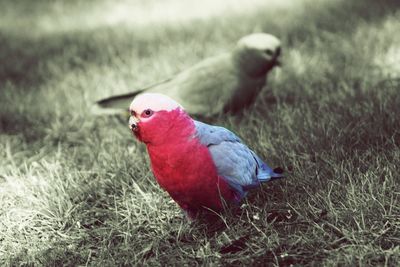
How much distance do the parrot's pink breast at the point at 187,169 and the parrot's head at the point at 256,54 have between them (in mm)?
1319

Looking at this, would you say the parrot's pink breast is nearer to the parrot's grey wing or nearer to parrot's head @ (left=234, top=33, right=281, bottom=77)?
the parrot's grey wing

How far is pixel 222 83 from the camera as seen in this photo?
314 centimetres

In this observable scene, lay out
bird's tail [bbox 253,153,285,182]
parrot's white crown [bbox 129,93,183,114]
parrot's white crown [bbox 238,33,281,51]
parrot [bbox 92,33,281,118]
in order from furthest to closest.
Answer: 1. parrot's white crown [bbox 238,33,281,51]
2. parrot [bbox 92,33,281,118]
3. bird's tail [bbox 253,153,285,182]
4. parrot's white crown [bbox 129,93,183,114]

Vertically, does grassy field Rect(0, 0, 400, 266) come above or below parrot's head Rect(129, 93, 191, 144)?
below

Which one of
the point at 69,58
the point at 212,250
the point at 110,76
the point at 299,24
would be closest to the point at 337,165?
the point at 212,250

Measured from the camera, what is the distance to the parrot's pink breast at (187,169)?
6.19 feet

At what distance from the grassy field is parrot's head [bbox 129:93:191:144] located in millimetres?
428

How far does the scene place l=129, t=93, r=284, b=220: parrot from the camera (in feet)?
6.17

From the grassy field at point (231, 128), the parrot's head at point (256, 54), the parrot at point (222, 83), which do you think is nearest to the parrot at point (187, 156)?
the grassy field at point (231, 128)

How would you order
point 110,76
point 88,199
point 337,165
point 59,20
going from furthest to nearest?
point 59,20 → point 110,76 → point 88,199 → point 337,165

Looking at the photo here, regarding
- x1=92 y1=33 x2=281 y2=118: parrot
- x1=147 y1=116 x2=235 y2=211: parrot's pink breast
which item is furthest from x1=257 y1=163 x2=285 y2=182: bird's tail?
x1=92 y1=33 x2=281 y2=118: parrot

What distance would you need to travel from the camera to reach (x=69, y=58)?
4398 millimetres

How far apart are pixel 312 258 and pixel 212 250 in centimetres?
36

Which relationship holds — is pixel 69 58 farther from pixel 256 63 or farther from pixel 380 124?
pixel 380 124
